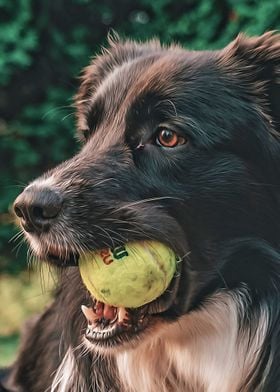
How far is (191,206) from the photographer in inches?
110

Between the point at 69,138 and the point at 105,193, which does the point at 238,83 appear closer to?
the point at 105,193

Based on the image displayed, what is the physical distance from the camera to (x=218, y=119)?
2830mm

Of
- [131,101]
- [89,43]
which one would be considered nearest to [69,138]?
[89,43]

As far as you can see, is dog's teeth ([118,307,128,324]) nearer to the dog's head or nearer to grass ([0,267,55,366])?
the dog's head

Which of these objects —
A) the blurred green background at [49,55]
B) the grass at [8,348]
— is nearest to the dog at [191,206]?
the grass at [8,348]

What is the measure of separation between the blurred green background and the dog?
2735 millimetres

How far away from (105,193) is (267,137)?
0.56 meters

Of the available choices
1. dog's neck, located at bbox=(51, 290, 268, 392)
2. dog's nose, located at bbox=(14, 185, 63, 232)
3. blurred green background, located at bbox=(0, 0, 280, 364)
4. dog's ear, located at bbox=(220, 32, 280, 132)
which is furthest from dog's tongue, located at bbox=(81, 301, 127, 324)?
blurred green background, located at bbox=(0, 0, 280, 364)

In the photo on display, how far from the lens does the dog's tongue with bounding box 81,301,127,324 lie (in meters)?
2.77

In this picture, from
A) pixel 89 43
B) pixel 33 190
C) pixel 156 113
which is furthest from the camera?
pixel 89 43

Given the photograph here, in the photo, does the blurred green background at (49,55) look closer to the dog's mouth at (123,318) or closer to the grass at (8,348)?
the grass at (8,348)

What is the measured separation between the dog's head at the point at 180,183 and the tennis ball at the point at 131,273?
35 mm

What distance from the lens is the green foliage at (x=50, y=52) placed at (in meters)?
5.73

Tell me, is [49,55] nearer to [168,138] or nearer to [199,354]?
[168,138]
